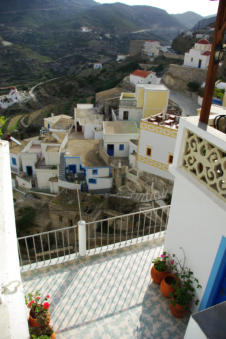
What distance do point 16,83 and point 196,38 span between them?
44.4 metres

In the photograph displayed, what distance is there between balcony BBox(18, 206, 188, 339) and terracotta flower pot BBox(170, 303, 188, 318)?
0.11 meters

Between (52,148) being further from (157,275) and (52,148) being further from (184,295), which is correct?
(184,295)

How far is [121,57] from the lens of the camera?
69188 mm

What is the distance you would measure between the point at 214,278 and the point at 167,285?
1.16 metres

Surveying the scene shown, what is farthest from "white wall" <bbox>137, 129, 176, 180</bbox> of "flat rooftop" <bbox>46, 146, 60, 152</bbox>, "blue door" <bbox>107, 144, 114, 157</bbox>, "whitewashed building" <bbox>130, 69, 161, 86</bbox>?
"whitewashed building" <bbox>130, 69, 161, 86</bbox>

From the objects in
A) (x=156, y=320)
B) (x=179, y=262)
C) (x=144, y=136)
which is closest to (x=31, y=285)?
(x=156, y=320)

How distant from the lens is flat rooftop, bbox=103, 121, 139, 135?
20080 millimetres

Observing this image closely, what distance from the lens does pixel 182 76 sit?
3384cm

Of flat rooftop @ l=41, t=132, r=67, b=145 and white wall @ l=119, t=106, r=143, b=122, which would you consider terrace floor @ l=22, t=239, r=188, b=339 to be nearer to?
white wall @ l=119, t=106, r=143, b=122

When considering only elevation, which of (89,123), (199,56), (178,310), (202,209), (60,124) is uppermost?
(199,56)

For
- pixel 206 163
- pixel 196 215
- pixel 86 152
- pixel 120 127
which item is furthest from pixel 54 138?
pixel 206 163

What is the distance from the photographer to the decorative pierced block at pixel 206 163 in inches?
128

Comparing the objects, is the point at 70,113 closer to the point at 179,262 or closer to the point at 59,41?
the point at 179,262

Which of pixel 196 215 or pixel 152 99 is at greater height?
pixel 196 215
